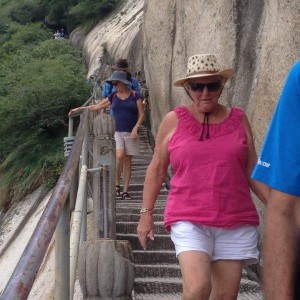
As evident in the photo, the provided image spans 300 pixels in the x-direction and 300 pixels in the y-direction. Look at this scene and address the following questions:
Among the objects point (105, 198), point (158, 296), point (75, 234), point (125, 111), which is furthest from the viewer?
point (125, 111)

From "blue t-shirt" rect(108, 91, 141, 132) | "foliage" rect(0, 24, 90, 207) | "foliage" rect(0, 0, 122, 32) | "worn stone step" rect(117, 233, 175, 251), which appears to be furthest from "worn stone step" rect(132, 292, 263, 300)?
"foliage" rect(0, 0, 122, 32)

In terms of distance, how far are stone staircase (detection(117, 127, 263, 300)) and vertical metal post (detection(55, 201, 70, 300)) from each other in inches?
112

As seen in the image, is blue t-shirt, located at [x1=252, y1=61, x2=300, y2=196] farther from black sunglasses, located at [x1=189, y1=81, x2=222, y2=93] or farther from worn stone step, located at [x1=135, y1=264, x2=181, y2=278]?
worn stone step, located at [x1=135, y1=264, x2=181, y2=278]

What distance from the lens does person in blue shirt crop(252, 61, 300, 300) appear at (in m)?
1.97

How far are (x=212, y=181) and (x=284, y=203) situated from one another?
1.78 m

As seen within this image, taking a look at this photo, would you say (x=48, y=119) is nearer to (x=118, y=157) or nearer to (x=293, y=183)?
(x=118, y=157)

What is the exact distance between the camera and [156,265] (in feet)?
21.7

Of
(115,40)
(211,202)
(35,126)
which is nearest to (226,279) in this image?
(211,202)

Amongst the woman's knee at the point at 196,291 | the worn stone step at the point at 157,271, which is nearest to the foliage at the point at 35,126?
the worn stone step at the point at 157,271

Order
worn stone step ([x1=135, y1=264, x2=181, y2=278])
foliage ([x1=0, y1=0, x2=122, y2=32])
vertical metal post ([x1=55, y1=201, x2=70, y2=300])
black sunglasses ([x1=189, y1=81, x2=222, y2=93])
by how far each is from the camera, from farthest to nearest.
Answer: foliage ([x1=0, y1=0, x2=122, y2=32])
worn stone step ([x1=135, y1=264, x2=181, y2=278])
black sunglasses ([x1=189, y1=81, x2=222, y2=93])
vertical metal post ([x1=55, y1=201, x2=70, y2=300])

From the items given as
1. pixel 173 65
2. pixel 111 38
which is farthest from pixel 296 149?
pixel 111 38

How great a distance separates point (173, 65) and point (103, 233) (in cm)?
498

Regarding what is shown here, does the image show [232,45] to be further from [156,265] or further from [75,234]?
[75,234]

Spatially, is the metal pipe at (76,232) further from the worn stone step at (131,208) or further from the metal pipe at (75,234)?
the worn stone step at (131,208)
